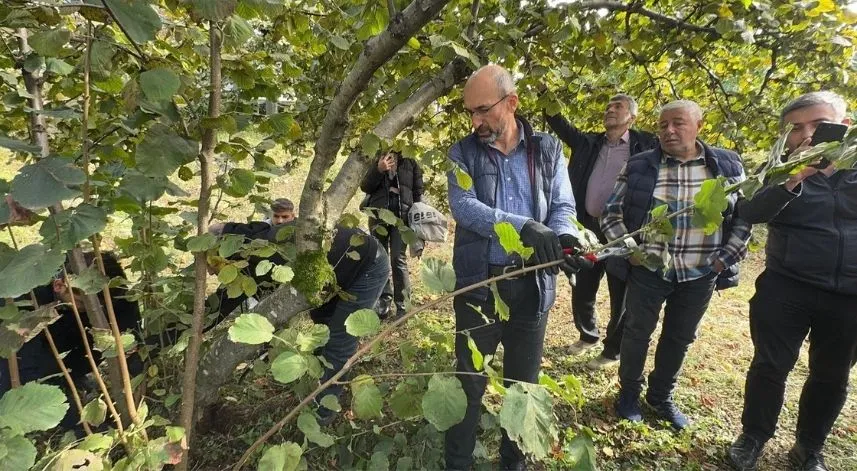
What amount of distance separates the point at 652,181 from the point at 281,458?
7.82ft

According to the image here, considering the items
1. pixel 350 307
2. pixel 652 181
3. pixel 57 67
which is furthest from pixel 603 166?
pixel 57 67

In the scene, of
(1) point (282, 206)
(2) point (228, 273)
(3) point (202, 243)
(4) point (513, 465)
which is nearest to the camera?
(3) point (202, 243)

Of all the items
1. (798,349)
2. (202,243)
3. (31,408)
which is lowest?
(798,349)

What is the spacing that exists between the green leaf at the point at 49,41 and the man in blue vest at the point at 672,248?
2.47 meters

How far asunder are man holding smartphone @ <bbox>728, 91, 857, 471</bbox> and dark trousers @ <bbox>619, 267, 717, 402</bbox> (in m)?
0.29

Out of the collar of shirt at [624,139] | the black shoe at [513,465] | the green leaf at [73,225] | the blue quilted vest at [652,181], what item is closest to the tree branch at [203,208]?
the green leaf at [73,225]

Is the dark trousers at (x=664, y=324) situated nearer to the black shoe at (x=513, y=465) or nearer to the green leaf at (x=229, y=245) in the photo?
the black shoe at (x=513, y=465)

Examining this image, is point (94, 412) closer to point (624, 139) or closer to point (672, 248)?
point (672, 248)

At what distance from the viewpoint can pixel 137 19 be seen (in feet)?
2.72

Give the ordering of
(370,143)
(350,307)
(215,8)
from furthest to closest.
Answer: (350,307) < (370,143) < (215,8)

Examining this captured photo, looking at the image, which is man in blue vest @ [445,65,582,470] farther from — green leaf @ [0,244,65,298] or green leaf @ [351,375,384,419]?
green leaf @ [0,244,65,298]

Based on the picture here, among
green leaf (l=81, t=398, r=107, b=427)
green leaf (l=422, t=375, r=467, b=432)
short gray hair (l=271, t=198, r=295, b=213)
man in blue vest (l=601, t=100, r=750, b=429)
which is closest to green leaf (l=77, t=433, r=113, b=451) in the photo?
green leaf (l=81, t=398, r=107, b=427)

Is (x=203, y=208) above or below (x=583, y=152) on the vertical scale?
below

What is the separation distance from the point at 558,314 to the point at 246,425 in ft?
10.8
